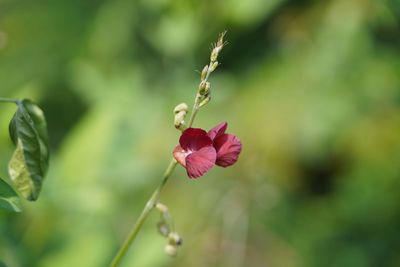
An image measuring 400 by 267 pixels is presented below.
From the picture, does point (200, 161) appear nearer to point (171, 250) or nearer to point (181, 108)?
point (181, 108)

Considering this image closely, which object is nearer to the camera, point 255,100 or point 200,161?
point 200,161

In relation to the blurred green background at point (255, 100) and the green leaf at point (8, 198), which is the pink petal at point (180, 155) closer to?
the green leaf at point (8, 198)

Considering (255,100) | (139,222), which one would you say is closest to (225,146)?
(139,222)

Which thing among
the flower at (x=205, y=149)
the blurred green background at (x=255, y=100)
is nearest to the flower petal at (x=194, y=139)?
the flower at (x=205, y=149)

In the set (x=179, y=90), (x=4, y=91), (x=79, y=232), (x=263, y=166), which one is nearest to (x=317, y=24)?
(x=263, y=166)

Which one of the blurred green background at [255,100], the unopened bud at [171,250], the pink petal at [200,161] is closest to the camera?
the pink petal at [200,161]

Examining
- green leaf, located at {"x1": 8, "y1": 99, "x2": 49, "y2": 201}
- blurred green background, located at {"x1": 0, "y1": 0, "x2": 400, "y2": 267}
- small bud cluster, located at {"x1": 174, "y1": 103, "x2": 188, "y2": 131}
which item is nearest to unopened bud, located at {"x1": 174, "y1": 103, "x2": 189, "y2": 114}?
small bud cluster, located at {"x1": 174, "y1": 103, "x2": 188, "y2": 131}

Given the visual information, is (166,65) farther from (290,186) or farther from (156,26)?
(290,186)
